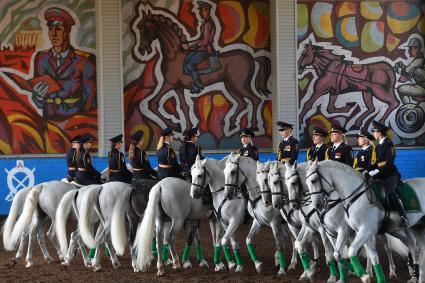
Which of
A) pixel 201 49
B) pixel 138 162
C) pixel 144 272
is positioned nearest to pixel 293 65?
pixel 201 49

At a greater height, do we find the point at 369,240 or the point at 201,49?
the point at 201,49

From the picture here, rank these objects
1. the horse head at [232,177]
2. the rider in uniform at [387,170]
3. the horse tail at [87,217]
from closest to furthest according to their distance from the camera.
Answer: the rider in uniform at [387,170], the horse head at [232,177], the horse tail at [87,217]

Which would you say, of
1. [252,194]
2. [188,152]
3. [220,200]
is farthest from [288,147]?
[188,152]

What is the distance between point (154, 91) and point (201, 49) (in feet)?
6.38

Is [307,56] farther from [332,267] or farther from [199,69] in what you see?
[332,267]

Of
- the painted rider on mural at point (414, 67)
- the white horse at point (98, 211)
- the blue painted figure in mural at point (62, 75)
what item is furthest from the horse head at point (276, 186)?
the painted rider on mural at point (414, 67)

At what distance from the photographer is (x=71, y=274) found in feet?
47.1

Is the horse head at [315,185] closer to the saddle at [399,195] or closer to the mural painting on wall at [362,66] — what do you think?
the saddle at [399,195]

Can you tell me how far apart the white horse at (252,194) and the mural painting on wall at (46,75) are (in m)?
12.0

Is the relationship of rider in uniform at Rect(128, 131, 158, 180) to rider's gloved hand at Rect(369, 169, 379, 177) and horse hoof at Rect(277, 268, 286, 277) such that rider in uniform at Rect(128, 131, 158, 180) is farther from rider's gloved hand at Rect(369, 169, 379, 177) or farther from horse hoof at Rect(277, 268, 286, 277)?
rider's gloved hand at Rect(369, 169, 379, 177)

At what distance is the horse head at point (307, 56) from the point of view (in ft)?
83.5

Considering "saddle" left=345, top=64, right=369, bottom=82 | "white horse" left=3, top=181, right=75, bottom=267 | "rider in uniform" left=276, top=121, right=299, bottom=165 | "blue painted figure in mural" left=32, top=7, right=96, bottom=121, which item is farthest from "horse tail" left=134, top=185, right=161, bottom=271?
"saddle" left=345, top=64, right=369, bottom=82

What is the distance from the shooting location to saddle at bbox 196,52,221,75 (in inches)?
1003

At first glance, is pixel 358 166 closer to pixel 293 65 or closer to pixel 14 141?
pixel 293 65
